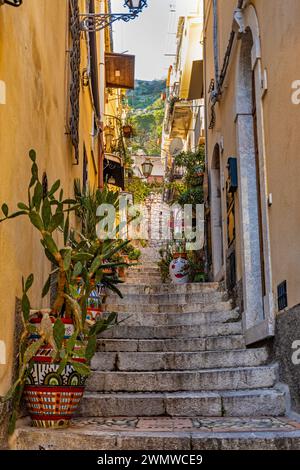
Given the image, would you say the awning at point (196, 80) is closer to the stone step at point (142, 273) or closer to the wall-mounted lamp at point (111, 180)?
the wall-mounted lamp at point (111, 180)

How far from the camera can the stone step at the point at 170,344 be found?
6.32m

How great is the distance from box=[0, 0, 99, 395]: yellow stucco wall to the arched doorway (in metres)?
3.98

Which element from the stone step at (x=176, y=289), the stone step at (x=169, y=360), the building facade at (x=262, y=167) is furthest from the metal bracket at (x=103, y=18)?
the stone step at (x=169, y=360)

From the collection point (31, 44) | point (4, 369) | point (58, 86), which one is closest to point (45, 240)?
point (4, 369)

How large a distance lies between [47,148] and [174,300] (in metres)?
3.40

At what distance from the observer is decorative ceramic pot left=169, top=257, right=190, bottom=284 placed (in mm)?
10988

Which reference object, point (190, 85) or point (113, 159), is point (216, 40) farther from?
point (113, 159)

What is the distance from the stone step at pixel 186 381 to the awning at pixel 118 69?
42.3 feet

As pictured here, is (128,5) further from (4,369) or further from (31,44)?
(4,369)

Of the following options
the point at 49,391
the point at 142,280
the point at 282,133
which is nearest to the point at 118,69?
the point at 142,280

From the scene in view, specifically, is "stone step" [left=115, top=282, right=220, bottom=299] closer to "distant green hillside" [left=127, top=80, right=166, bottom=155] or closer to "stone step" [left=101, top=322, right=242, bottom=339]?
"stone step" [left=101, top=322, right=242, bottom=339]

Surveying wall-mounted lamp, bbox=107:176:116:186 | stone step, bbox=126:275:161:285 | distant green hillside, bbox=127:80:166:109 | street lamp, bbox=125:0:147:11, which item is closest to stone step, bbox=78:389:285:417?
street lamp, bbox=125:0:147:11

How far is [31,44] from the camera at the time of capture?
16.0 ft

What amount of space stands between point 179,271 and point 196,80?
599 centimetres
